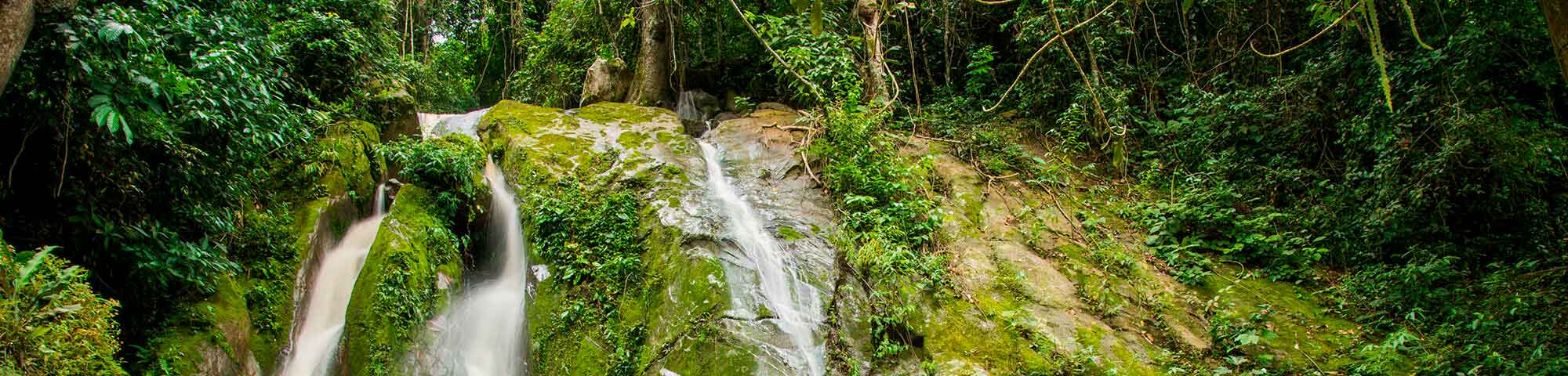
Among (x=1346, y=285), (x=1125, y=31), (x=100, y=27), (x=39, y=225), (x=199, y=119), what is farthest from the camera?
(x=1125, y=31)

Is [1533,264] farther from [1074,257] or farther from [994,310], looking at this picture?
[994,310]

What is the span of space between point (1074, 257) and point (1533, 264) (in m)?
3.34

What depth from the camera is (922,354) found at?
496 cm

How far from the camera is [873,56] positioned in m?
7.75

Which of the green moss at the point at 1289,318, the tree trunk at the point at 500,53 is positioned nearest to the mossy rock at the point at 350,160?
the tree trunk at the point at 500,53

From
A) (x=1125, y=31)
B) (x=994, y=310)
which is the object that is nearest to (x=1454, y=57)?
(x=1125, y=31)

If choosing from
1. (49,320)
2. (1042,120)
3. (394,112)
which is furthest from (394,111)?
(1042,120)

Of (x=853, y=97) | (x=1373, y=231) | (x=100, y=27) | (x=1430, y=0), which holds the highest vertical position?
(x=100, y=27)

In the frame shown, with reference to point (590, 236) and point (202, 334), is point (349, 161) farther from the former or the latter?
point (590, 236)

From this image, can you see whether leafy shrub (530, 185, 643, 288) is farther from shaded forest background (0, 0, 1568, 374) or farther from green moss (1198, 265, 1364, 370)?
green moss (1198, 265, 1364, 370)

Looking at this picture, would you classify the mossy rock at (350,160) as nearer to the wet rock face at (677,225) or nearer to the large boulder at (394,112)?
the large boulder at (394,112)

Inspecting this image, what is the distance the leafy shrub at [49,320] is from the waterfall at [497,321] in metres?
2.52

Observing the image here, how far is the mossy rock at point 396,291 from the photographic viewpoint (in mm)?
5266

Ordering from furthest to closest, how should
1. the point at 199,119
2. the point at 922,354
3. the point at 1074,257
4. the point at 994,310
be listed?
the point at 1074,257 < the point at 994,310 < the point at 922,354 < the point at 199,119
